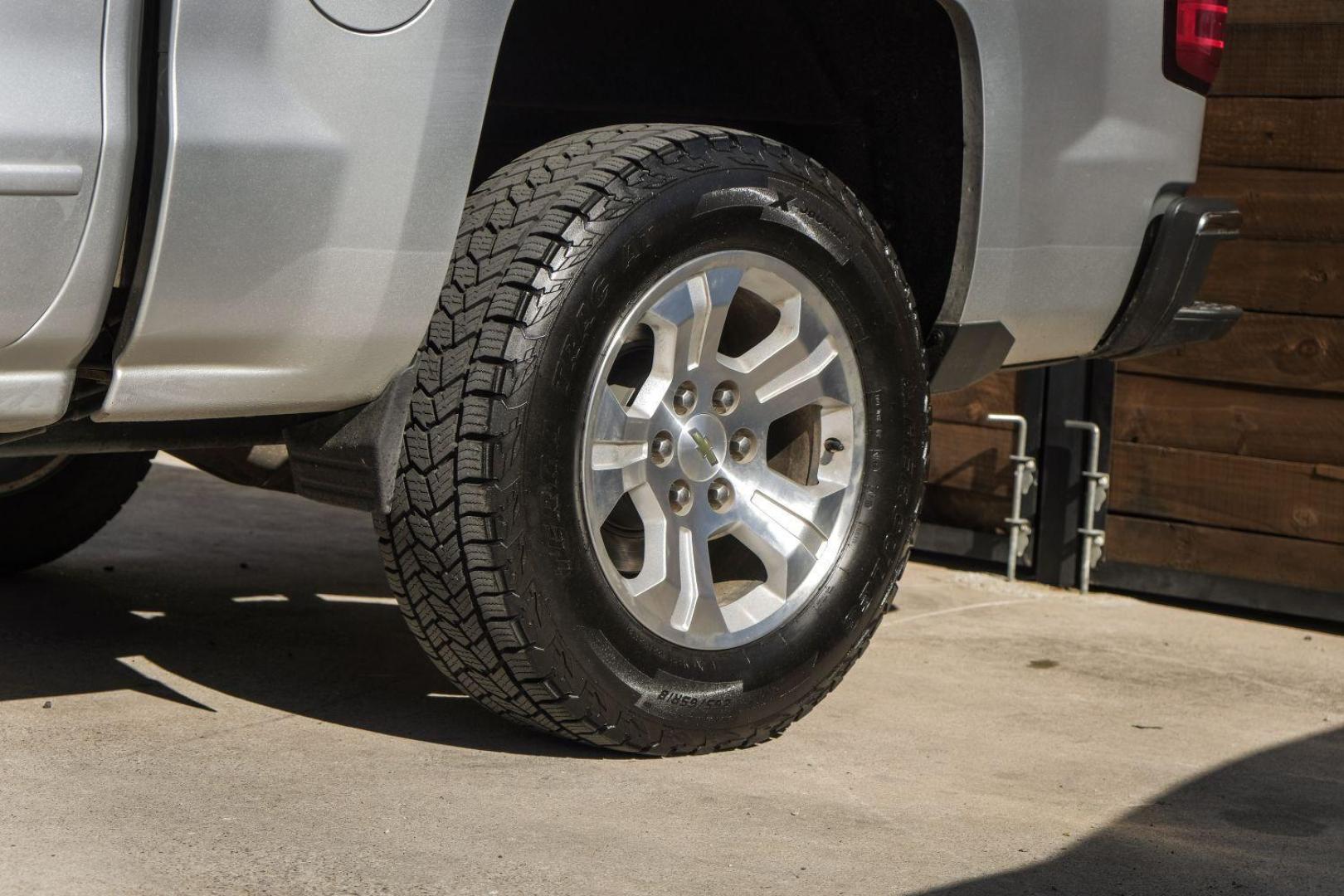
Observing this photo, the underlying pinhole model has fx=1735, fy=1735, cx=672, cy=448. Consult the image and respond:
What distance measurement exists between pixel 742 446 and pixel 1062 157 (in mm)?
876

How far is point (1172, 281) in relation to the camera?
3.60m

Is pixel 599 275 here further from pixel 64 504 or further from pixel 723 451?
pixel 64 504

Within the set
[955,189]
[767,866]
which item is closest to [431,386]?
Answer: [767,866]

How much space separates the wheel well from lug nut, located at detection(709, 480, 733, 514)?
0.66 meters

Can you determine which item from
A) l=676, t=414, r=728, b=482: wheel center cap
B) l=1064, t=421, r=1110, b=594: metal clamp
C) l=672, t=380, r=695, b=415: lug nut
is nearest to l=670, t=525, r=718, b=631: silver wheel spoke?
l=676, t=414, r=728, b=482: wheel center cap

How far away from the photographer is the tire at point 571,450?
267cm

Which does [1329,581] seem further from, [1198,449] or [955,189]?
[955,189]

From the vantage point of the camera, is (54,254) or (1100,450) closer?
(54,254)

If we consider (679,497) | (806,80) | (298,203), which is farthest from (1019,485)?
(298,203)

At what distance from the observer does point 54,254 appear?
2.27 m

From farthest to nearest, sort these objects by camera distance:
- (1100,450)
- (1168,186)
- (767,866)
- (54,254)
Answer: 1. (1100,450)
2. (1168,186)
3. (767,866)
4. (54,254)

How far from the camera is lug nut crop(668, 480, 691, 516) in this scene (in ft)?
9.72

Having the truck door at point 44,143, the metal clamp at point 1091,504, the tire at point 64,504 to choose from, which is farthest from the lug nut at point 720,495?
the metal clamp at point 1091,504

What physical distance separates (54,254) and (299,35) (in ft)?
1.47
